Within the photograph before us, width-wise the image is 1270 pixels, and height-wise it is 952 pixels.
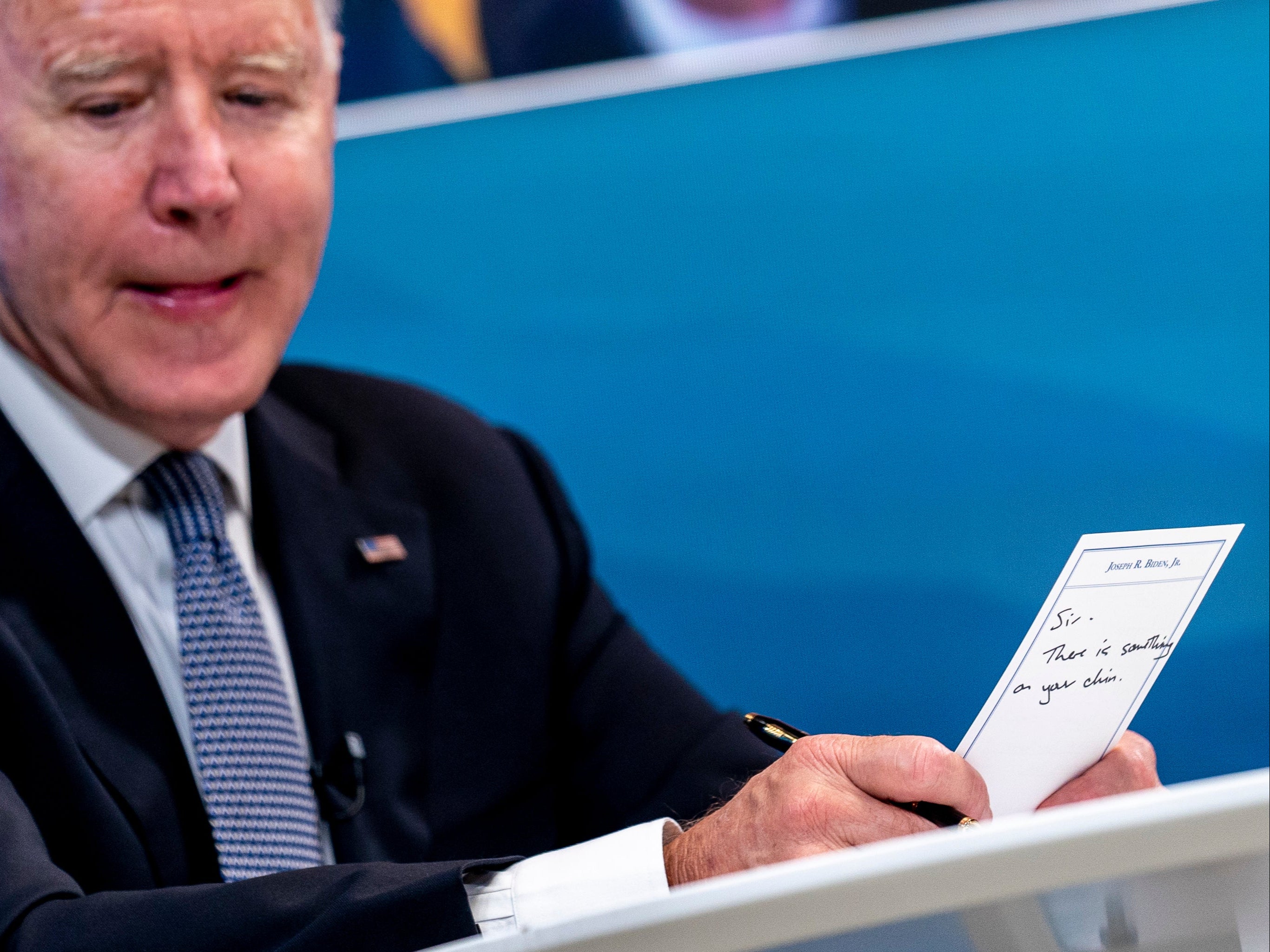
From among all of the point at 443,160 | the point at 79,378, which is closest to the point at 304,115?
the point at 79,378

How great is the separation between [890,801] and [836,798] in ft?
0.13

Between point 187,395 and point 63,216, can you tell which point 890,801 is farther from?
point 63,216

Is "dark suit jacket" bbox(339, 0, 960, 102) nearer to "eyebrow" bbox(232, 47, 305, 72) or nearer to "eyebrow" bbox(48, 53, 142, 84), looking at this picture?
"eyebrow" bbox(232, 47, 305, 72)

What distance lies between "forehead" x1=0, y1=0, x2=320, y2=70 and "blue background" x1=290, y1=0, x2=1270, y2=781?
95 centimetres

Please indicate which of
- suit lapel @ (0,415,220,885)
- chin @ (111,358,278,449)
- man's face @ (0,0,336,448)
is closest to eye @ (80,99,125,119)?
man's face @ (0,0,336,448)

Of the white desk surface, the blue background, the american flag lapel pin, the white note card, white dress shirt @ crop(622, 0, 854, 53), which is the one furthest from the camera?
white dress shirt @ crop(622, 0, 854, 53)

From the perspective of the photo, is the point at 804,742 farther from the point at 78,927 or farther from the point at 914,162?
the point at 914,162

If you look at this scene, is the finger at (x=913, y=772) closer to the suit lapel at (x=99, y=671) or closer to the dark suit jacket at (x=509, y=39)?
the suit lapel at (x=99, y=671)

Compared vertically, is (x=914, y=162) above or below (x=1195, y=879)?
above

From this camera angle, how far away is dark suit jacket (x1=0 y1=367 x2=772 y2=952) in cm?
119

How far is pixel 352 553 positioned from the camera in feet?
6.26

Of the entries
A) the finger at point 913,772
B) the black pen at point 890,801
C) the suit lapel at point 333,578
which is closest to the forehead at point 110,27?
the suit lapel at point 333,578

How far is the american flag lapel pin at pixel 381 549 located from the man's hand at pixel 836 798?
91cm

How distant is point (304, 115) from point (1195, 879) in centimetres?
144
